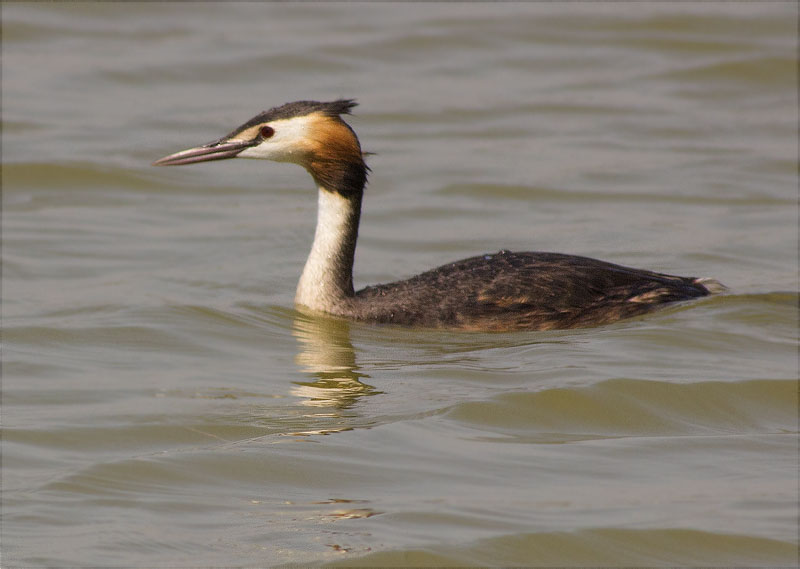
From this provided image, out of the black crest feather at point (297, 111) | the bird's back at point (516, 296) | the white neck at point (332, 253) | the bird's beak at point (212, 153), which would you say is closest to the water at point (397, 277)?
the bird's back at point (516, 296)

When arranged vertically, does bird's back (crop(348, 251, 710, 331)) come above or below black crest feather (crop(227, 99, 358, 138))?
below

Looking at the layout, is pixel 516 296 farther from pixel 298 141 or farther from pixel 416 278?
pixel 298 141

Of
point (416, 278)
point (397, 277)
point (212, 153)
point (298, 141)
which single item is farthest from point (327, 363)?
point (397, 277)

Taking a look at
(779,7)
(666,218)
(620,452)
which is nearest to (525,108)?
(666,218)

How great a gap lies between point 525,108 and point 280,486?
30.8ft

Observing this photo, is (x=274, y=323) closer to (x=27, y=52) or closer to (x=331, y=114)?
(x=331, y=114)

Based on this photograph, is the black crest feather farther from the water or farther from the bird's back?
the water

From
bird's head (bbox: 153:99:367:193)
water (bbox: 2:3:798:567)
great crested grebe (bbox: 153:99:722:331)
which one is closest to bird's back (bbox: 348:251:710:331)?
great crested grebe (bbox: 153:99:722:331)

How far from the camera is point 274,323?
368 inches

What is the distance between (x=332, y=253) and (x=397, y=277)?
4.22 feet

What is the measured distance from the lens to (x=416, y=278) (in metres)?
9.28

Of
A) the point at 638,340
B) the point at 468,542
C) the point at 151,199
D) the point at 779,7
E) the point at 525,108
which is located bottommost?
the point at 468,542

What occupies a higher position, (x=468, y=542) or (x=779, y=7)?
(x=779, y=7)

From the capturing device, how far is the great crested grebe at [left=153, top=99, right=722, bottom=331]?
893cm
